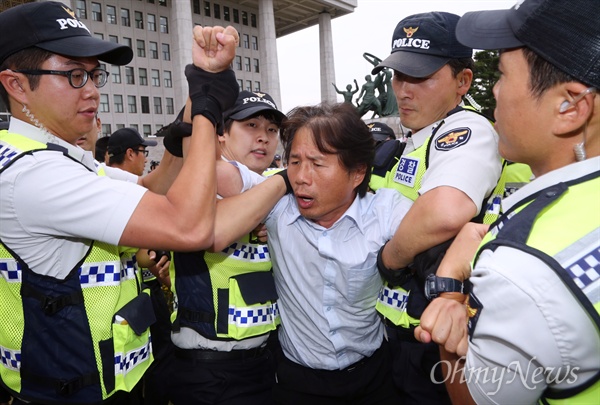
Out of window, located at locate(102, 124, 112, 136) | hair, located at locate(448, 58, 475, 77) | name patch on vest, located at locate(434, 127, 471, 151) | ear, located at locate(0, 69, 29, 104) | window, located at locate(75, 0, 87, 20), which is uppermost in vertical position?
window, located at locate(75, 0, 87, 20)

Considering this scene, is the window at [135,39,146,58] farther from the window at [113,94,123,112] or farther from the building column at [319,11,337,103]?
the building column at [319,11,337,103]

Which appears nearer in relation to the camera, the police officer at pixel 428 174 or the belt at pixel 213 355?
the police officer at pixel 428 174

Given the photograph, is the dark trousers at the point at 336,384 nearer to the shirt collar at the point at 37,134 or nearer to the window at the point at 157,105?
the shirt collar at the point at 37,134

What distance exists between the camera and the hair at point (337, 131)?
2.08 meters

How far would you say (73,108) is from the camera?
1.96m

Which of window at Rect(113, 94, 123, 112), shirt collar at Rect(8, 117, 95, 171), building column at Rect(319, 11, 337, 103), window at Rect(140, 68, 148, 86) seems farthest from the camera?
building column at Rect(319, 11, 337, 103)

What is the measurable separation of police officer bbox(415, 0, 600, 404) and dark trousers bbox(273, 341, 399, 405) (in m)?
0.95

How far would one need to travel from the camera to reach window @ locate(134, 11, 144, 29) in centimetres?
4119

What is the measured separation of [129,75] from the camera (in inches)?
1625

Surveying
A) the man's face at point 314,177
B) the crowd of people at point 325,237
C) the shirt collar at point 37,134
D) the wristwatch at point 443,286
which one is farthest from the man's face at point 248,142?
the wristwatch at point 443,286

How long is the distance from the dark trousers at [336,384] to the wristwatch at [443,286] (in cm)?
89

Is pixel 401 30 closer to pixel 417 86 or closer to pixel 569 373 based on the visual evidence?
pixel 417 86

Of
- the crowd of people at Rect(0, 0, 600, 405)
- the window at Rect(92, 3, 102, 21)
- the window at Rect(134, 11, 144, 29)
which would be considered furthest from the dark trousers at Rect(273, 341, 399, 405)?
the window at Rect(134, 11, 144, 29)

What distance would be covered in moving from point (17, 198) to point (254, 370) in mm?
1348
